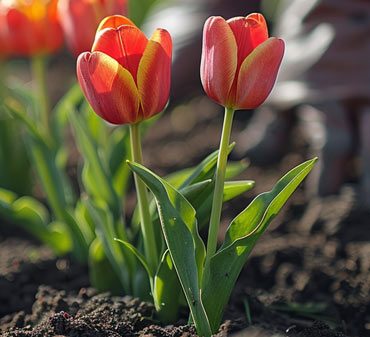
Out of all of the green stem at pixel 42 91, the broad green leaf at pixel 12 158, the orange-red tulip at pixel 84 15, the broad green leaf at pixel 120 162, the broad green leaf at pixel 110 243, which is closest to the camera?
the broad green leaf at pixel 110 243

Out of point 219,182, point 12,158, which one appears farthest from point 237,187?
point 12,158

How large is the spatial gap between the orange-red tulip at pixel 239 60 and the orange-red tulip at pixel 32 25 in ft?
2.39

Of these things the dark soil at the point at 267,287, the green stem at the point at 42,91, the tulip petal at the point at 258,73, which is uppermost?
the tulip petal at the point at 258,73

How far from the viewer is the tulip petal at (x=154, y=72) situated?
1305 mm

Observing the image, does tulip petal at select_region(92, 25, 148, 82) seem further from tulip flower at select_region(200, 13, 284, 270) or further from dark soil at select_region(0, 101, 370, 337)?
dark soil at select_region(0, 101, 370, 337)

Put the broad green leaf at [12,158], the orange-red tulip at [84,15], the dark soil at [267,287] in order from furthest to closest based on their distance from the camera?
the broad green leaf at [12,158], the orange-red tulip at [84,15], the dark soil at [267,287]

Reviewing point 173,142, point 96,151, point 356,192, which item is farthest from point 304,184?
point 96,151

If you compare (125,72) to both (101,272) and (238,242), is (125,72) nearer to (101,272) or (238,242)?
(238,242)

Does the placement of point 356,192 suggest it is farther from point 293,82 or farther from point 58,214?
point 58,214

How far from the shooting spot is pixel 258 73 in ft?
4.19

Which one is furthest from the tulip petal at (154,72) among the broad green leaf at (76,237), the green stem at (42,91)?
the green stem at (42,91)

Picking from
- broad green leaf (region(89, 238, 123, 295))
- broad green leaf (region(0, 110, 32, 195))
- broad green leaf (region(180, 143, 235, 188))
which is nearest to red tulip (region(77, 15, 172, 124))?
broad green leaf (region(180, 143, 235, 188))

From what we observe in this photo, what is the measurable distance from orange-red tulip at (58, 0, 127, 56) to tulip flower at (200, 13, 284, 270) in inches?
19.6

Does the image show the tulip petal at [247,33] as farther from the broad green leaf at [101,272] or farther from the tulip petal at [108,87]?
the broad green leaf at [101,272]
